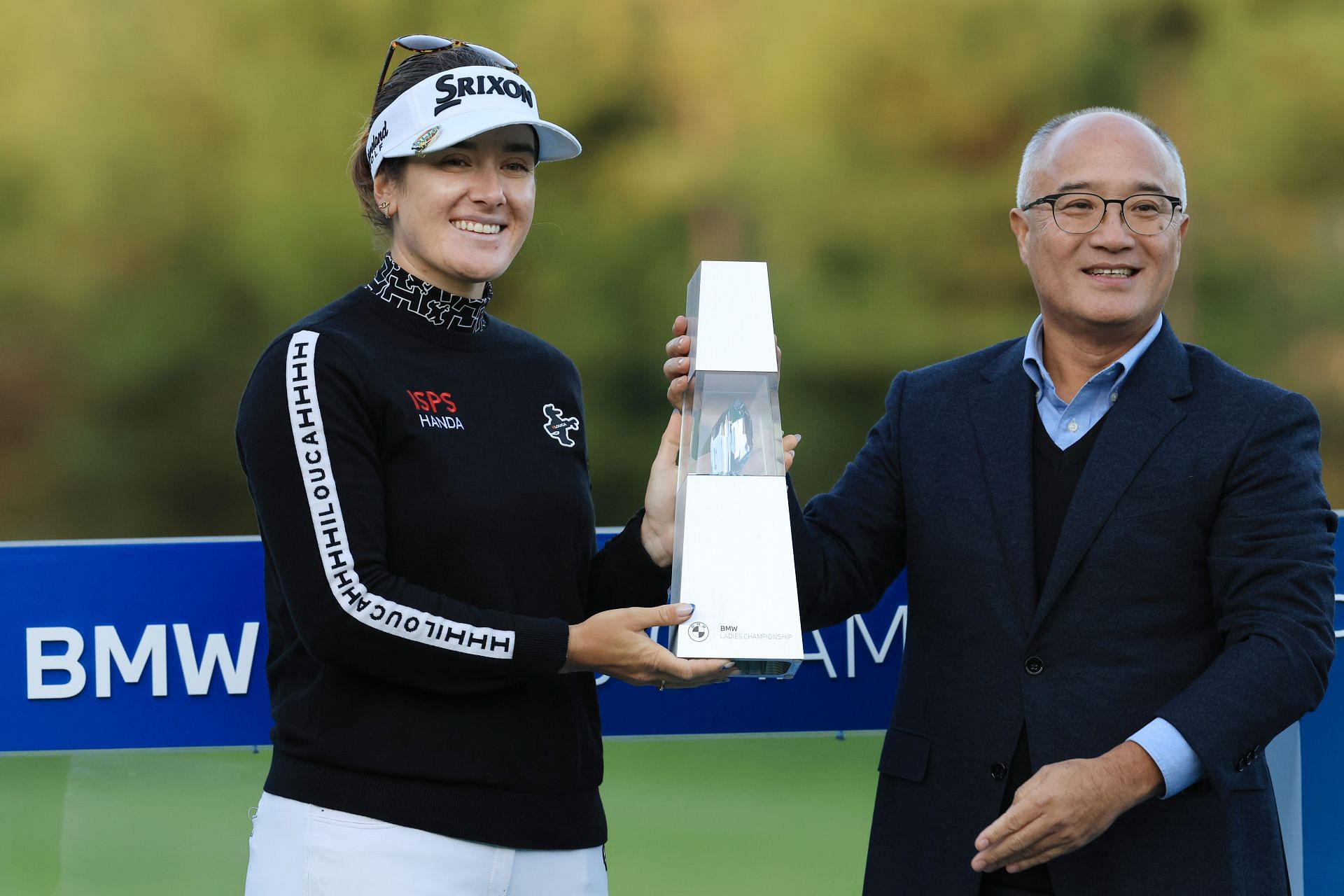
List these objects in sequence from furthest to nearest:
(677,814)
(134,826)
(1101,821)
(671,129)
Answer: (671,129), (677,814), (134,826), (1101,821)

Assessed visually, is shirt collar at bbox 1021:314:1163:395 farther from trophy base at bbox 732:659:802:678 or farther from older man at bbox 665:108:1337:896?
trophy base at bbox 732:659:802:678

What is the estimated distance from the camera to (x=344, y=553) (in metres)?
1.44

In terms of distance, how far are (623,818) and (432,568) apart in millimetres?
1303

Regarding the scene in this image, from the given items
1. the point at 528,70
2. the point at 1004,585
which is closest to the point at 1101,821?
the point at 1004,585

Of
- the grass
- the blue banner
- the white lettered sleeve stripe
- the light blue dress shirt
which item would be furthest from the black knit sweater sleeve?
the grass

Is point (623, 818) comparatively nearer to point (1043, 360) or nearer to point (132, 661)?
point (132, 661)

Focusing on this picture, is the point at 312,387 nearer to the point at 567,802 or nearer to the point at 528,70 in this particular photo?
the point at 567,802

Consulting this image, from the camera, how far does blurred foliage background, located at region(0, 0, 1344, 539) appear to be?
2654 mm

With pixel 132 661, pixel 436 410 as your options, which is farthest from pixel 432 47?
pixel 132 661

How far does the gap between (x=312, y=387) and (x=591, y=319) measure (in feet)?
4.93

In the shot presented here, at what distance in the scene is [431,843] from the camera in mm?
1478

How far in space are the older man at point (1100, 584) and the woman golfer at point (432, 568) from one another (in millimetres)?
291

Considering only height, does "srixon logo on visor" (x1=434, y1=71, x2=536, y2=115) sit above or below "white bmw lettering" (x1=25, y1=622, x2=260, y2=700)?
above

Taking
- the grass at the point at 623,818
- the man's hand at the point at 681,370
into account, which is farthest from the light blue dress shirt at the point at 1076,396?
the grass at the point at 623,818
